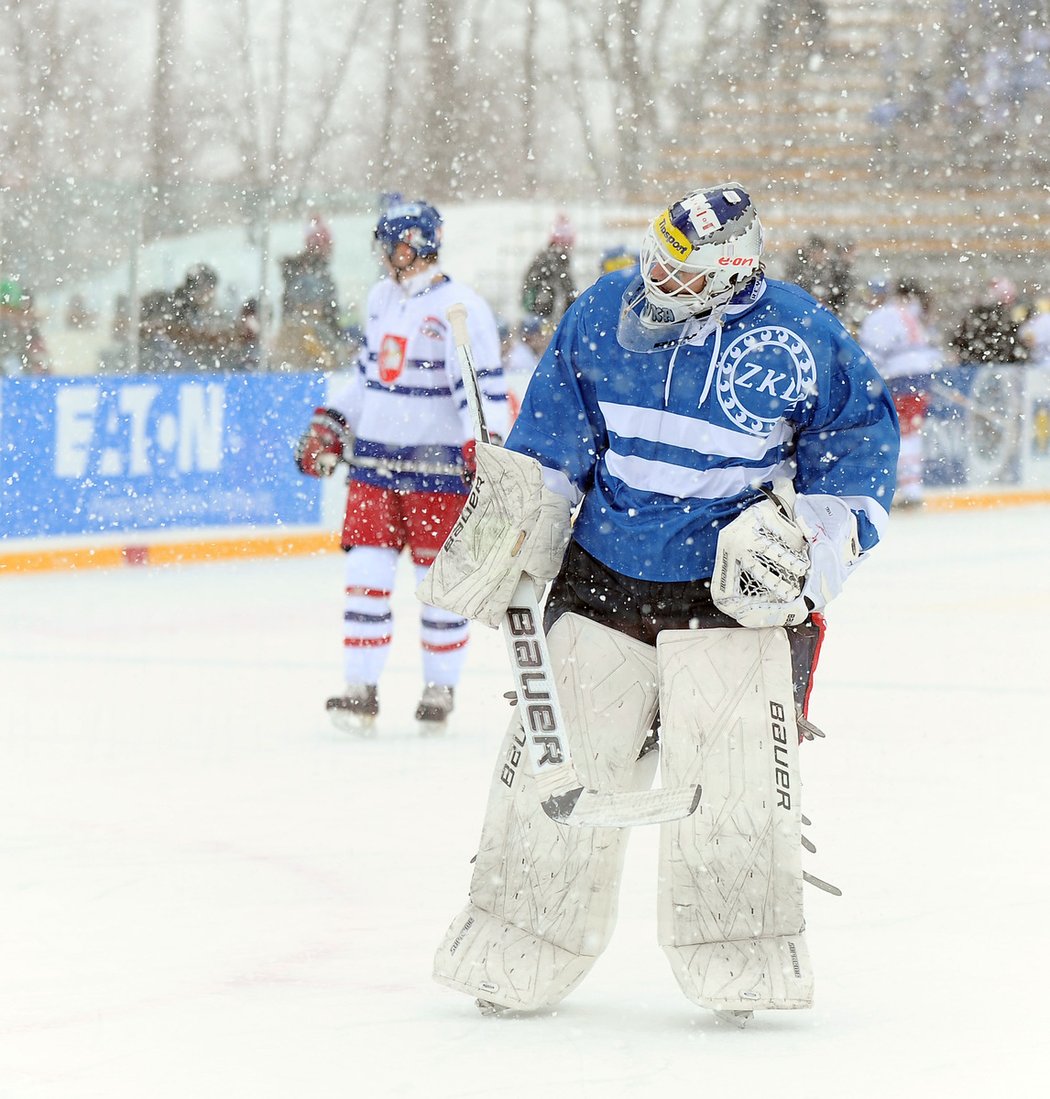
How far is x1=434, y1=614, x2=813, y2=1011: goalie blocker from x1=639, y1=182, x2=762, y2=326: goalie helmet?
462mm

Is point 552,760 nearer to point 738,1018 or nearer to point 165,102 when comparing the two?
point 738,1018

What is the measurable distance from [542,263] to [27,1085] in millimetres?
9824

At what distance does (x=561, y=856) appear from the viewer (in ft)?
9.39

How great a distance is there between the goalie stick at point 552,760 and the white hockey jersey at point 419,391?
223 cm

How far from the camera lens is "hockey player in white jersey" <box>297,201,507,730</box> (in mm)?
5113

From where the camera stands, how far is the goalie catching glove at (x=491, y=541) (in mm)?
2850

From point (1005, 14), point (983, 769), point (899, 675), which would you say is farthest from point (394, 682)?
point (1005, 14)

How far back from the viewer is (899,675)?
20.2ft

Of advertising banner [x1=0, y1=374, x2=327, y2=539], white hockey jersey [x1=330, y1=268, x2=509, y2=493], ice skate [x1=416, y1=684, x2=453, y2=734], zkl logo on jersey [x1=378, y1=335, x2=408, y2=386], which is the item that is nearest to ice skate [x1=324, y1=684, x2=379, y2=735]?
ice skate [x1=416, y1=684, x2=453, y2=734]

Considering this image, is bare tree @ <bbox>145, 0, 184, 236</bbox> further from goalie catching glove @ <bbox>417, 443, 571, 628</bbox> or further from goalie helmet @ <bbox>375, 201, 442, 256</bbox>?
goalie catching glove @ <bbox>417, 443, 571, 628</bbox>

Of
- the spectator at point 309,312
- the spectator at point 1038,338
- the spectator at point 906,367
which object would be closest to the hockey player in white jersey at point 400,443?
the spectator at point 309,312

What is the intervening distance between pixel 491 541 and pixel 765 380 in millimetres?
449

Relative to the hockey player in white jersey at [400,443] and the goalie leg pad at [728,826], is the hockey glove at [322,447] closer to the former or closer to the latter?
the hockey player in white jersey at [400,443]

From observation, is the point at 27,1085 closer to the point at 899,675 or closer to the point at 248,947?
the point at 248,947
